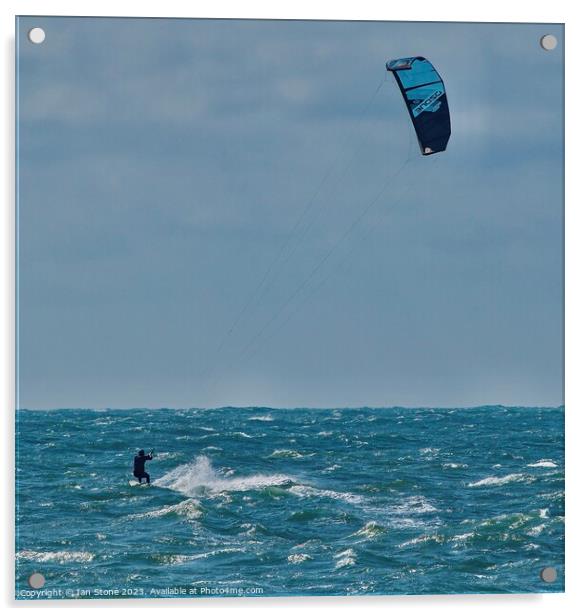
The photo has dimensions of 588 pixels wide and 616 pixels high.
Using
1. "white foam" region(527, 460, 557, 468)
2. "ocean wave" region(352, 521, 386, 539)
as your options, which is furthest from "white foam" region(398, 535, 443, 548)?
"white foam" region(527, 460, 557, 468)

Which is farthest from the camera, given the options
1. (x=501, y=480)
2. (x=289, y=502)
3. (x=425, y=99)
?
(x=501, y=480)

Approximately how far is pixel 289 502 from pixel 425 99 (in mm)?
4580

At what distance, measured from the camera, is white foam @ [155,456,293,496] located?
14703 mm

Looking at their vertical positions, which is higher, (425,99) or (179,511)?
(425,99)

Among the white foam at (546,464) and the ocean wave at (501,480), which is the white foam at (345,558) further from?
the white foam at (546,464)

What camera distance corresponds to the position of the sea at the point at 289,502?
14.3m

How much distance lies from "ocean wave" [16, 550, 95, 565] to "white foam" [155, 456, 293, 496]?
1.07m

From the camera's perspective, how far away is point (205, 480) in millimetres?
14805

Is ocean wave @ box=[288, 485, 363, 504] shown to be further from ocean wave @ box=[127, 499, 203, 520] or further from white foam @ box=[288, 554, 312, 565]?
ocean wave @ box=[127, 499, 203, 520]

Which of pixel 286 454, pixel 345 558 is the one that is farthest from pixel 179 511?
pixel 345 558

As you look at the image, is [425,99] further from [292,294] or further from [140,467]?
[140,467]
